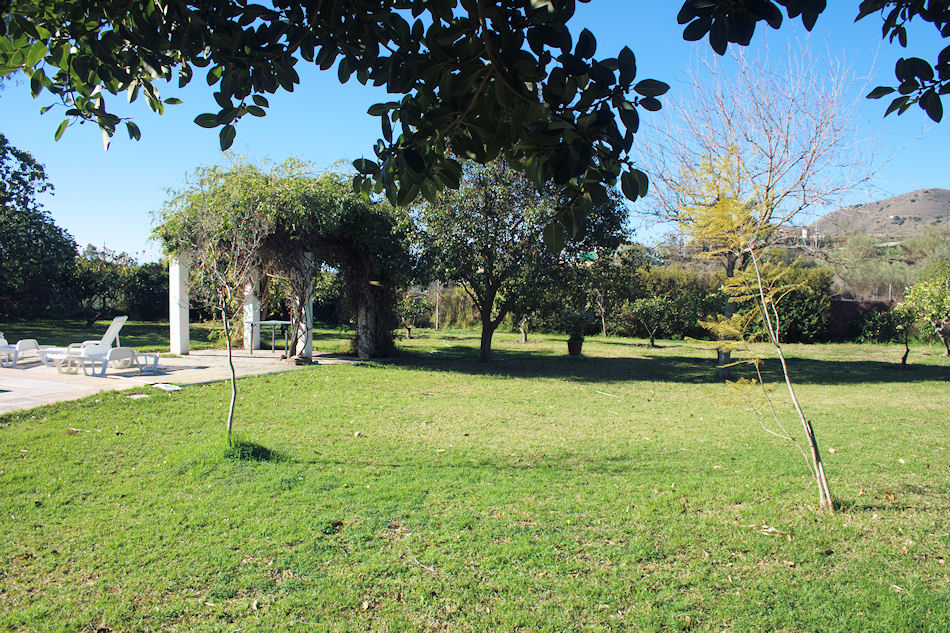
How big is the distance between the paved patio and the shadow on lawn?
3002mm

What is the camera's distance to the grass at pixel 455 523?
2.71 meters

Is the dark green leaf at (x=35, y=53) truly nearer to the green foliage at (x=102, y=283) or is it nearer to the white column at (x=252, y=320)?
the white column at (x=252, y=320)

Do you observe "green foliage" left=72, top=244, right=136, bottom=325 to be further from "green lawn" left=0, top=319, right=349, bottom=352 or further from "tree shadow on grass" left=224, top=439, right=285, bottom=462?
"tree shadow on grass" left=224, top=439, right=285, bottom=462

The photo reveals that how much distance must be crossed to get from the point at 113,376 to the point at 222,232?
4611 mm

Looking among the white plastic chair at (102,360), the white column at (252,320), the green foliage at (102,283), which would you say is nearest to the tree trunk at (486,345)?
the white column at (252,320)

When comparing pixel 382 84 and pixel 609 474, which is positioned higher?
pixel 382 84

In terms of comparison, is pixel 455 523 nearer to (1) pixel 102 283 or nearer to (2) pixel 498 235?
(2) pixel 498 235

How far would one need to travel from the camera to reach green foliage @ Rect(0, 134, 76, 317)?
20547mm

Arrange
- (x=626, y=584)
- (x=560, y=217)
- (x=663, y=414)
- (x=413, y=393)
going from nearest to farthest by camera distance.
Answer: (x=560, y=217) < (x=626, y=584) < (x=663, y=414) < (x=413, y=393)

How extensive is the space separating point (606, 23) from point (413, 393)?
7.27 meters

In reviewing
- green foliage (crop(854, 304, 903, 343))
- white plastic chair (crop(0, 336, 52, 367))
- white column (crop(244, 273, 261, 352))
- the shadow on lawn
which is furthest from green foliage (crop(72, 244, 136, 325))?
green foliage (crop(854, 304, 903, 343))

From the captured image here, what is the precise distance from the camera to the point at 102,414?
669 cm

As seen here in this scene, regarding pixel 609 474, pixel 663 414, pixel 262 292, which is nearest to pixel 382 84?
pixel 609 474

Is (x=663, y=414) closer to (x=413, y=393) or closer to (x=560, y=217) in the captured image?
(x=413, y=393)
